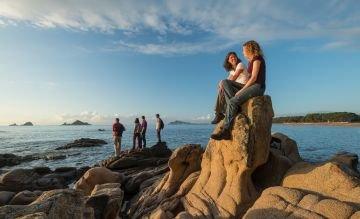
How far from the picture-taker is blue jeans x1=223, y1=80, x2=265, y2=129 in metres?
12.3

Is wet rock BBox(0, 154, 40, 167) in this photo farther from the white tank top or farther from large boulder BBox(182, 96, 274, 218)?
the white tank top

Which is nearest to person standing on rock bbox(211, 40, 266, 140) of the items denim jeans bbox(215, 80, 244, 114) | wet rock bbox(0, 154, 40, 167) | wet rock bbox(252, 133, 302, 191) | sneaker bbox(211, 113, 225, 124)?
denim jeans bbox(215, 80, 244, 114)

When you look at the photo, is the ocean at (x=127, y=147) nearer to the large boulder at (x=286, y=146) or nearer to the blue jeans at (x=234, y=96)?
the large boulder at (x=286, y=146)

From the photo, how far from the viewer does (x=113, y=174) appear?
20812mm

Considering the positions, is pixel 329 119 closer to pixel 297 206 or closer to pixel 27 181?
pixel 27 181

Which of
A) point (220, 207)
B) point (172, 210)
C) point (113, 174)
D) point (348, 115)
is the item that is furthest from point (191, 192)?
point (348, 115)

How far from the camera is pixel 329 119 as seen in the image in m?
168

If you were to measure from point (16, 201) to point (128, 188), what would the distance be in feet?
16.7

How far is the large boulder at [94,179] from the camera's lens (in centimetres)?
1966

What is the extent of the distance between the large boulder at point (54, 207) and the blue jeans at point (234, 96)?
5.16 meters

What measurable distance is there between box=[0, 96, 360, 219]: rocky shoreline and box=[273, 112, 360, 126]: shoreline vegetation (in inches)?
5755

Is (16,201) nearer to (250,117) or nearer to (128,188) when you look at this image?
(128,188)

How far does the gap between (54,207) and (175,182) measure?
6.95m

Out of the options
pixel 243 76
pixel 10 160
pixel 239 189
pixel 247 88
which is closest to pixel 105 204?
pixel 239 189
